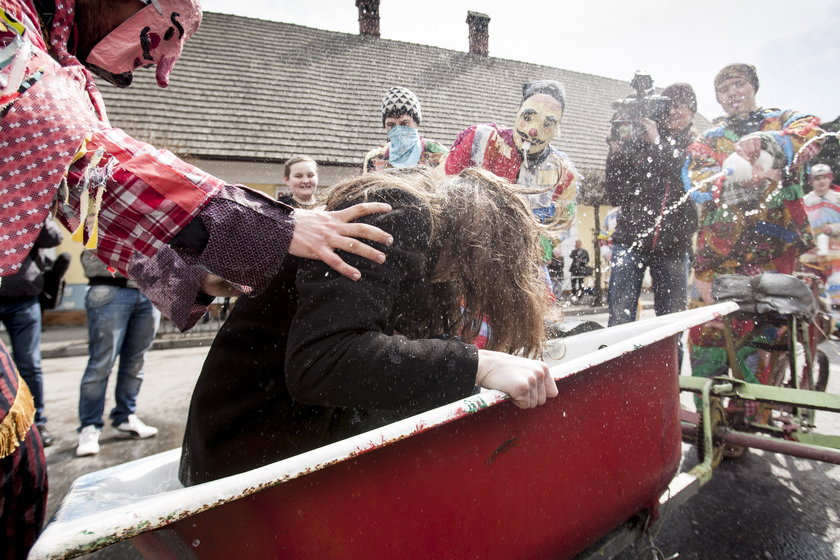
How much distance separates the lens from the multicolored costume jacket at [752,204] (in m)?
3.09

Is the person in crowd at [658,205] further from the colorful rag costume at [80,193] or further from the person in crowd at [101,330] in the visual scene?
the person in crowd at [101,330]

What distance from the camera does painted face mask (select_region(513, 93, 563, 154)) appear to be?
3.14m

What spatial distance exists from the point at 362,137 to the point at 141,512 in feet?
39.2

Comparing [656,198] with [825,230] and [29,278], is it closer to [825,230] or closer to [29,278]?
[825,230]

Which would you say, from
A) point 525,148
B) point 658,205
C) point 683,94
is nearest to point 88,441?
point 525,148

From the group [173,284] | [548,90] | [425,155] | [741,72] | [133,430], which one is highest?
[741,72]

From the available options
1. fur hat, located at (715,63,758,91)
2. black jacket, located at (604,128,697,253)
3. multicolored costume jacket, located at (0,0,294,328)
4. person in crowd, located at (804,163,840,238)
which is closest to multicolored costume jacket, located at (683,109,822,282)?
black jacket, located at (604,128,697,253)

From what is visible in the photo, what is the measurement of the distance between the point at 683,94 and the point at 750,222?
42.5 inches

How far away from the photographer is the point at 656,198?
11.7 ft

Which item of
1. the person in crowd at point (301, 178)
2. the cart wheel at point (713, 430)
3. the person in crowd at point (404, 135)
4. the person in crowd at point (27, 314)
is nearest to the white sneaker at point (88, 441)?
the person in crowd at point (27, 314)

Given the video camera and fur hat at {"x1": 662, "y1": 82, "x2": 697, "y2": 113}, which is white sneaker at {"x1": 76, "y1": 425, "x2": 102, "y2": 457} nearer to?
the video camera

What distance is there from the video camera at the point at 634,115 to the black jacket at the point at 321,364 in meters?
2.96

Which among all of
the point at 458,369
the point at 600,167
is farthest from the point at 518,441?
the point at 600,167

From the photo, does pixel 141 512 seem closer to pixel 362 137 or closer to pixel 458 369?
pixel 458 369
